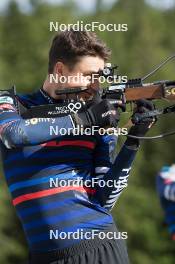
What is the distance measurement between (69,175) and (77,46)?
0.68 meters

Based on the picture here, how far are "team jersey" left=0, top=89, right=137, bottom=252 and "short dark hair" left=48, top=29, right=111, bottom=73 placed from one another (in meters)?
0.38

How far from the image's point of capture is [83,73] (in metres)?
4.47

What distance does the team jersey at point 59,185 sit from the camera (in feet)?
14.3

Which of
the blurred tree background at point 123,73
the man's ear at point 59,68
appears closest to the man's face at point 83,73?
the man's ear at point 59,68

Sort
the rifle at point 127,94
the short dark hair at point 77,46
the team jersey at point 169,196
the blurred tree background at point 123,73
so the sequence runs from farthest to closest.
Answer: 1. the blurred tree background at point 123,73
2. the team jersey at point 169,196
3. the short dark hair at point 77,46
4. the rifle at point 127,94

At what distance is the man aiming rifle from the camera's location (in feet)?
14.3

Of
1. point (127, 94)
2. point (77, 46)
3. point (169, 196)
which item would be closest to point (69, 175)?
point (127, 94)

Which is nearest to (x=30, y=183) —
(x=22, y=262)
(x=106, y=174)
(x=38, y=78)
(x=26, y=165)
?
(x=26, y=165)

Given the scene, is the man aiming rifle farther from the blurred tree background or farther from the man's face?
the blurred tree background

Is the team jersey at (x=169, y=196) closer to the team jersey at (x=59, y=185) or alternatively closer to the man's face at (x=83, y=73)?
the team jersey at (x=59, y=185)

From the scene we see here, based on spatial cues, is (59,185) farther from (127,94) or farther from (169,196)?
(169,196)

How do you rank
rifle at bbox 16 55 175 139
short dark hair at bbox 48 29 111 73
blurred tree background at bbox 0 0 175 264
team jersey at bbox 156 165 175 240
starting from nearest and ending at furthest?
rifle at bbox 16 55 175 139
short dark hair at bbox 48 29 111 73
team jersey at bbox 156 165 175 240
blurred tree background at bbox 0 0 175 264

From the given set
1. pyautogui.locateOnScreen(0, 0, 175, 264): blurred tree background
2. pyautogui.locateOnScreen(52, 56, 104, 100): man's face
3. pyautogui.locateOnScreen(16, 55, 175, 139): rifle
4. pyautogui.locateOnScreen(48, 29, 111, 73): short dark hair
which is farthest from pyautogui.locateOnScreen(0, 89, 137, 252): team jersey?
pyautogui.locateOnScreen(0, 0, 175, 264): blurred tree background

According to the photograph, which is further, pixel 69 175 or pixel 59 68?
pixel 59 68
